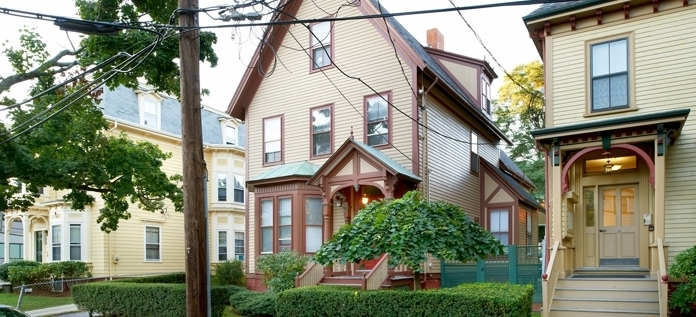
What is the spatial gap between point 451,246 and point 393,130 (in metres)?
7.43

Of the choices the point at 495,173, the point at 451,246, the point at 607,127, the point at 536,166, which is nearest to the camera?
the point at 451,246

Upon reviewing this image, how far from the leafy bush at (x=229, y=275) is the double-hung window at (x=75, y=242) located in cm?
983

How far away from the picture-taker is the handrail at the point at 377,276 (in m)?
15.5

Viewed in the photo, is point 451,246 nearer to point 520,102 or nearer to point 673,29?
point 673,29

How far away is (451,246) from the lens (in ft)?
37.6

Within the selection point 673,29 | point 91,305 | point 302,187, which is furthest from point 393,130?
point 91,305

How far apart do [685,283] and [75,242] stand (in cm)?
2499

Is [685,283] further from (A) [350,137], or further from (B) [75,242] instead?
(B) [75,242]

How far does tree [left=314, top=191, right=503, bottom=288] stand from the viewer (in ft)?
37.1

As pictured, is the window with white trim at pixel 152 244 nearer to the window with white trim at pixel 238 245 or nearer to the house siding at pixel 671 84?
the window with white trim at pixel 238 245

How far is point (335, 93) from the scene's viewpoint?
1972cm

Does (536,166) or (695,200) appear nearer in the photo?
(695,200)

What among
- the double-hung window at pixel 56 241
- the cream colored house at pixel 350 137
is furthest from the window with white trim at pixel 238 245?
the cream colored house at pixel 350 137

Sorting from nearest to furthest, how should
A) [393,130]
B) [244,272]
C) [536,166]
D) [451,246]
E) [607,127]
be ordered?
[451,246] → [607,127] → [393,130] → [244,272] → [536,166]
